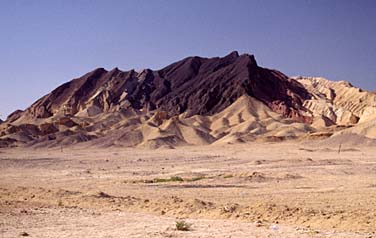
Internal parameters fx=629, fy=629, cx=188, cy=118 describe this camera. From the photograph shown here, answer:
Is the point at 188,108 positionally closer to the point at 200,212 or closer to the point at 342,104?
the point at 342,104

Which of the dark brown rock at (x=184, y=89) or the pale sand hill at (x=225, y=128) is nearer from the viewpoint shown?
the pale sand hill at (x=225, y=128)

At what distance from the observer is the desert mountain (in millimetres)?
124500

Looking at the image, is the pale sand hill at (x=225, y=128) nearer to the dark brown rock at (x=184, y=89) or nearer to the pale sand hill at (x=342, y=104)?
the dark brown rock at (x=184, y=89)

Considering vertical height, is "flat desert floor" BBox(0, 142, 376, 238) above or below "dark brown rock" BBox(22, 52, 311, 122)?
below

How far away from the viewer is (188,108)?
152m

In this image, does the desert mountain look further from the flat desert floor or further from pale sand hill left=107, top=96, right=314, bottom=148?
the flat desert floor

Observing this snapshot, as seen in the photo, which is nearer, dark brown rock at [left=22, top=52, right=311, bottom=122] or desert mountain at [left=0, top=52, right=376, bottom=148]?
desert mountain at [left=0, top=52, right=376, bottom=148]

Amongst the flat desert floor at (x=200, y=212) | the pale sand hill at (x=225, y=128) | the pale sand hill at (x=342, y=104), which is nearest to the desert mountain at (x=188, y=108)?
the pale sand hill at (x=225, y=128)

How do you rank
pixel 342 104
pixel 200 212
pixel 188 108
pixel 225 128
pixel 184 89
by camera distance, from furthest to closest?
pixel 184 89 → pixel 342 104 → pixel 188 108 → pixel 225 128 → pixel 200 212

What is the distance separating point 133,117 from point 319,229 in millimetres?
133421

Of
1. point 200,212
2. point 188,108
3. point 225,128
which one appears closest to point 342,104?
point 188,108

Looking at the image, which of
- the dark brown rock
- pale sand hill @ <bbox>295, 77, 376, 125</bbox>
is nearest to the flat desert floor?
pale sand hill @ <bbox>295, 77, 376, 125</bbox>

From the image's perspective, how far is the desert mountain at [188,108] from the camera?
408 ft

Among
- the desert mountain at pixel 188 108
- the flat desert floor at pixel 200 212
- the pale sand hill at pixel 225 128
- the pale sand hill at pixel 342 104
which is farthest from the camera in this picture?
the pale sand hill at pixel 342 104
